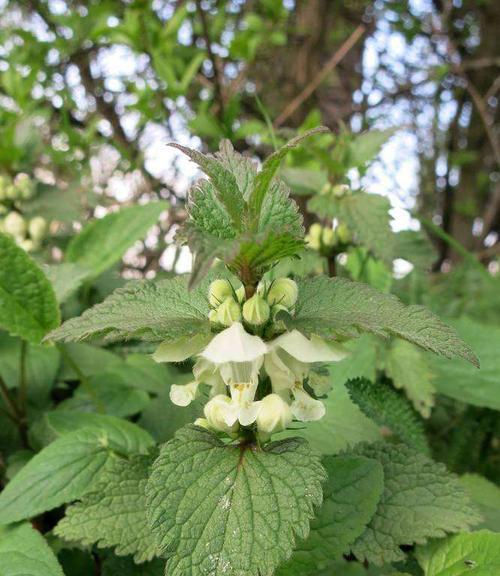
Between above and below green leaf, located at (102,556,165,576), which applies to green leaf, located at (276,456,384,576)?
above

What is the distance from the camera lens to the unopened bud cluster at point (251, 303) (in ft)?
1.49

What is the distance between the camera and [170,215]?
2018 millimetres

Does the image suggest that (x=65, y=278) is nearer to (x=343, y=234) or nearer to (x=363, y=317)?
(x=343, y=234)

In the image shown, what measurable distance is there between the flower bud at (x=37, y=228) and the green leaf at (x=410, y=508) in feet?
2.74

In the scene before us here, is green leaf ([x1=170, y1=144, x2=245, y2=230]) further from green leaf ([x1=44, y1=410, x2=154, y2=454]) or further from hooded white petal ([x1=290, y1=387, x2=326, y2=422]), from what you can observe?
green leaf ([x1=44, y1=410, x2=154, y2=454])

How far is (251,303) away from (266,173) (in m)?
0.10

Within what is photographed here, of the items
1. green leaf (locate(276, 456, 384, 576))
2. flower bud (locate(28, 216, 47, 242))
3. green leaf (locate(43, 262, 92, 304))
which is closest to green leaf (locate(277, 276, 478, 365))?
green leaf (locate(276, 456, 384, 576))

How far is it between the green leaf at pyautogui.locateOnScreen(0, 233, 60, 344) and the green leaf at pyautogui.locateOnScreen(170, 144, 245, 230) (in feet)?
1.30

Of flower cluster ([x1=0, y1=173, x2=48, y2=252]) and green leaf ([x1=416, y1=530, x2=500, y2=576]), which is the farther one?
flower cluster ([x1=0, y1=173, x2=48, y2=252])

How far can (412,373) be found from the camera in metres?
0.87

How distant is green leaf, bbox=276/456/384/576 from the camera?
1.67 ft

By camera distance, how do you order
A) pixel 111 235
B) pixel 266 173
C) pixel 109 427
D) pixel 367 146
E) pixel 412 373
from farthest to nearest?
1. pixel 111 235
2. pixel 367 146
3. pixel 412 373
4. pixel 109 427
5. pixel 266 173

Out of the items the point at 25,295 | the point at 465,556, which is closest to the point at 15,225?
the point at 25,295

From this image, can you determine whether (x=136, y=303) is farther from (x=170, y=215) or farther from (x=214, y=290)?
(x=170, y=215)
